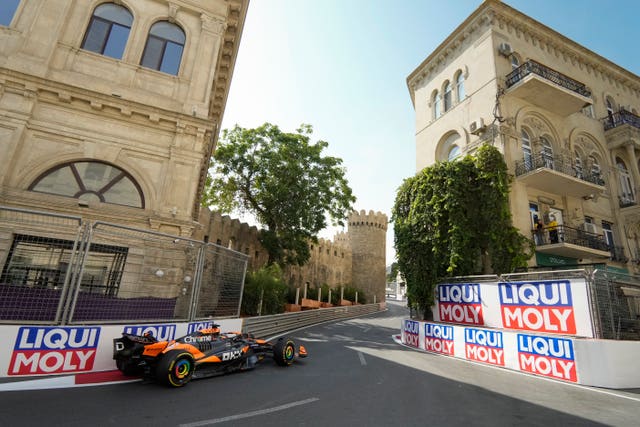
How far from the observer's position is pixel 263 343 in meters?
7.03

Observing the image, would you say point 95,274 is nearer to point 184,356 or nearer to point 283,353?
point 184,356

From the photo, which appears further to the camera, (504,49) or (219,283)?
(504,49)

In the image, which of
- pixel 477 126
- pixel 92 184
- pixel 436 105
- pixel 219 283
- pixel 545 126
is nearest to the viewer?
pixel 219 283

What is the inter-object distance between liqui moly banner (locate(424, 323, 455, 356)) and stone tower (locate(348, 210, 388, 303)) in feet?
95.3

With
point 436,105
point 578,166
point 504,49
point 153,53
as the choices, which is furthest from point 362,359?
point 436,105

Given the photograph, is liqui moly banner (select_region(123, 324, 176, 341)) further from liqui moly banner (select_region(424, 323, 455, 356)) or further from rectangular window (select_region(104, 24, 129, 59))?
rectangular window (select_region(104, 24, 129, 59))

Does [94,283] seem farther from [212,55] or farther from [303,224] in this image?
[303,224]

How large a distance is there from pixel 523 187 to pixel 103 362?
16.7 m

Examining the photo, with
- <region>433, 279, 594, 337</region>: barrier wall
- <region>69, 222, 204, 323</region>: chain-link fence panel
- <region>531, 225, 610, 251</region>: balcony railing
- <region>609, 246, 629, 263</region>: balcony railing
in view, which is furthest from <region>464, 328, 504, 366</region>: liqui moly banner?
<region>609, 246, 629, 263</region>: balcony railing

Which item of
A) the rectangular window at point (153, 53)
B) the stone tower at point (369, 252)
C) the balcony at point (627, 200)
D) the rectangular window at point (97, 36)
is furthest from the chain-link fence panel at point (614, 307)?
the stone tower at point (369, 252)

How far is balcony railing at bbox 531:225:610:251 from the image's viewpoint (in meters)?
13.5

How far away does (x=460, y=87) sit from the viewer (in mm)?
17875

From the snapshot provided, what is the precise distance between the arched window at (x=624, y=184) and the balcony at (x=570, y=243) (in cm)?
571

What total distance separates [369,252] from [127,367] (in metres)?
39.9
